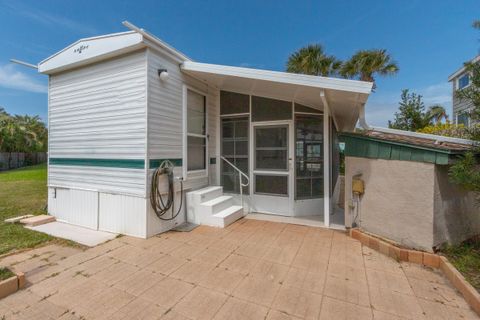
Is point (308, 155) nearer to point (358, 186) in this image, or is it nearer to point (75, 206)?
point (358, 186)

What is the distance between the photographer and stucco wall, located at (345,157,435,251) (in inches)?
114

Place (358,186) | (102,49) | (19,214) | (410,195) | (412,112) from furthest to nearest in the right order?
(412,112)
(19,214)
(102,49)
(358,186)
(410,195)

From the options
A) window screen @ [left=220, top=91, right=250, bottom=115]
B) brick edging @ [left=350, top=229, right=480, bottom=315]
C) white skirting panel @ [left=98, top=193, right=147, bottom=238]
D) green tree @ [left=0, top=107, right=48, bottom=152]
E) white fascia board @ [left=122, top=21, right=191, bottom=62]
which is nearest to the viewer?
brick edging @ [left=350, top=229, right=480, bottom=315]

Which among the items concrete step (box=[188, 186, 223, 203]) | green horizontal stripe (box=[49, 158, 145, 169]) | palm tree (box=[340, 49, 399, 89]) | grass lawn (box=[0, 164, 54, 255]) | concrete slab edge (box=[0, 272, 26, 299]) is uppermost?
palm tree (box=[340, 49, 399, 89])

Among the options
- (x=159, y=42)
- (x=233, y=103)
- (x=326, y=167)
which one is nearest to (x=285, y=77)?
(x=233, y=103)

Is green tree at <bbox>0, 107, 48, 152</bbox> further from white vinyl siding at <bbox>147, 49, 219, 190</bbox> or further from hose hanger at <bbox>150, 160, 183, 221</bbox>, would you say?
hose hanger at <bbox>150, 160, 183, 221</bbox>

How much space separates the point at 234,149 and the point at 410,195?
138 inches

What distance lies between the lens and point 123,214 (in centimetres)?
388

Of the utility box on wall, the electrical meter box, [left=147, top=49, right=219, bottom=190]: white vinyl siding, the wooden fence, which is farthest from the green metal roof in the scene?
the wooden fence

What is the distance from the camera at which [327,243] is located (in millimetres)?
3484

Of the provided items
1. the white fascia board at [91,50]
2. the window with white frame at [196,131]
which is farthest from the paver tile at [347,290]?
the white fascia board at [91,50]

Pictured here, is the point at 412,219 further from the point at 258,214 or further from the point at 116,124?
the point at 116,124

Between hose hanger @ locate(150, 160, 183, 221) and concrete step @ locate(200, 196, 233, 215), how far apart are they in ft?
1.87

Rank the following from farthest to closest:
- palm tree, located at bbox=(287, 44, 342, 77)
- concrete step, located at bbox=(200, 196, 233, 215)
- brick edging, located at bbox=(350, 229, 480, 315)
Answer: palm tree, located at bbox=(287, 44, 342, 77) → concrete step, located at bbox=(200, 196, 233, 215) → brick edging, located at bbox=(350, 229, 480, 315)
